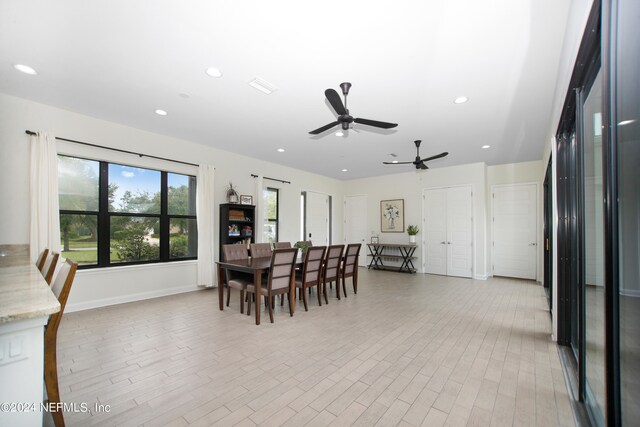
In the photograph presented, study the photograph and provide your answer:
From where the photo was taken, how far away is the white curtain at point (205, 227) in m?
5.14

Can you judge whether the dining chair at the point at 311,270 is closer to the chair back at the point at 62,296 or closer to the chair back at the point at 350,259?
the chair back at the point at 350,259

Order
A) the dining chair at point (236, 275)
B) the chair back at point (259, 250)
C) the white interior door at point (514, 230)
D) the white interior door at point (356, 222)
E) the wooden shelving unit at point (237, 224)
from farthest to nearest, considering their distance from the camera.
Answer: the white interior door at point (356, 222) < the white interior door at point (514, 230) < the wooden shelving unit at point (237, 224) < the chair back at point (259, 250) < the dining chair at point (236, 275)

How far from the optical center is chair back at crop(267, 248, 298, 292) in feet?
11.4

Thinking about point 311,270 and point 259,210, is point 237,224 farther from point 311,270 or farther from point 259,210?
point 311,270

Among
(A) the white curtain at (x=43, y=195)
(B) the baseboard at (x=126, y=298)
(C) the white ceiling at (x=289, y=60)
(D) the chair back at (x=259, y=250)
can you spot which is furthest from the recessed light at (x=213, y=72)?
(B) the baseboard at (x=126, y=298)

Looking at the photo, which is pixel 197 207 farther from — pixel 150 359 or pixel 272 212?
pixel 150 359

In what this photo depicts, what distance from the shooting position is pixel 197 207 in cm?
511

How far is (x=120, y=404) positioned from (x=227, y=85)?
303cm

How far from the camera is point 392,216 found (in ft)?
26.1

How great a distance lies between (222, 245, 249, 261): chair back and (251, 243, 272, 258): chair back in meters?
0.12

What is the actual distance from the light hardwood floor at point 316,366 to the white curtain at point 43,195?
1082 millimetres

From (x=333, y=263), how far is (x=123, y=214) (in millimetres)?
3557

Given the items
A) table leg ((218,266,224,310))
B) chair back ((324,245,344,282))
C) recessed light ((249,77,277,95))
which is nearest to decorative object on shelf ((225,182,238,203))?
table leg ((218,266,224,310))

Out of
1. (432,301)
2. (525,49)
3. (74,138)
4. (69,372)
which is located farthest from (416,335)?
(74,138)
